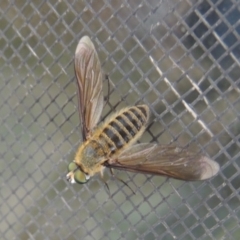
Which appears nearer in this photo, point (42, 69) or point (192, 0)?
point (192, 0)

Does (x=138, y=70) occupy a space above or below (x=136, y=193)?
above

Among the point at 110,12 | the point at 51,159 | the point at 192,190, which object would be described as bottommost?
the point at 192,190

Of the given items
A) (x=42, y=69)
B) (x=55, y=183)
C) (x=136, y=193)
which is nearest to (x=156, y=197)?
(x=136, y=193)

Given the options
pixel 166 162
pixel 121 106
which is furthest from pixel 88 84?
pixel 166 162

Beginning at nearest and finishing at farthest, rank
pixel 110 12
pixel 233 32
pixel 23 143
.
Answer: pixel 233 32
pixel 110 12
pixel 23 143

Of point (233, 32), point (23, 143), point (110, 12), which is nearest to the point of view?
point (233, 32)

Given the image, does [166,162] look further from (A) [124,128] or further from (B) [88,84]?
(B) [88,84]

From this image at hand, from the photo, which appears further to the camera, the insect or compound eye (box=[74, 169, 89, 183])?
compound eye (box=[74, 169, 89, 183])

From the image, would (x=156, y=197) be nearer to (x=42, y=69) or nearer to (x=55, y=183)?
(x=55, y=183)
